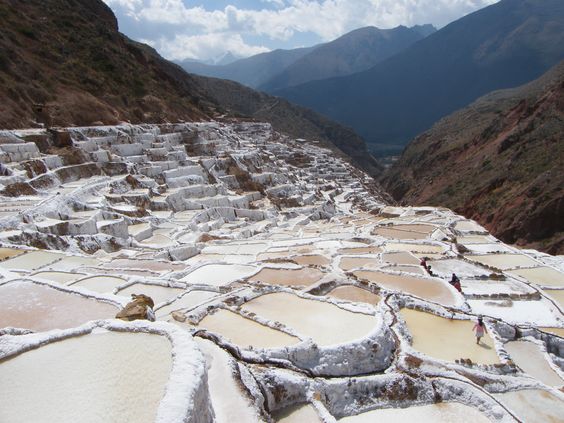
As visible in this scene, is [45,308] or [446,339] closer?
[45,308]

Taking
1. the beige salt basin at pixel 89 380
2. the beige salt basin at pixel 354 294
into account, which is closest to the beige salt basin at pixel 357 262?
the beige salt basin at pixel 354 294

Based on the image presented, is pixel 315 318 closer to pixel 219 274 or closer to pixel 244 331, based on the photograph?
pixel 244 331

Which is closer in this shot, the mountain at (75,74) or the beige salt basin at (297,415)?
the beige salt basin at (297,415)

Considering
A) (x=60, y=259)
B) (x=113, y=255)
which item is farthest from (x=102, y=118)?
(x=60, y=259)

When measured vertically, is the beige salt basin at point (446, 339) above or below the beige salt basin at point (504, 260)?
above

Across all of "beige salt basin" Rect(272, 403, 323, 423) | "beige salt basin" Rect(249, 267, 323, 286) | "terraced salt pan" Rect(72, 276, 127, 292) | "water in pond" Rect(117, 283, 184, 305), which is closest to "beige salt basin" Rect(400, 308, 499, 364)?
"beige salt basin" Rect(249, 267, 323, 286)

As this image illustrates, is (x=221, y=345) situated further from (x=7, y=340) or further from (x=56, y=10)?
(x=56, y=10)

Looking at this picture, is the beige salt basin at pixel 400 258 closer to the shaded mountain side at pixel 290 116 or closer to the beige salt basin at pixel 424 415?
the beige salt basin at pixel 424 415

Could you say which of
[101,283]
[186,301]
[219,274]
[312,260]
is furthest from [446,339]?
[101,283]
